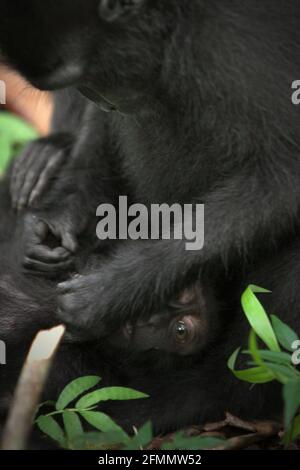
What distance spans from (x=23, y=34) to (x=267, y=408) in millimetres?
1590

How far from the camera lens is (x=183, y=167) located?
149 inches

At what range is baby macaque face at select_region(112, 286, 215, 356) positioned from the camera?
12.3 feet

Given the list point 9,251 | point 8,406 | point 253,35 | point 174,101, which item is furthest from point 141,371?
point 253,35

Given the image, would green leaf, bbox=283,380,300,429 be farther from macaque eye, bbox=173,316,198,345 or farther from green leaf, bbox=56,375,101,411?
macaque eye, bbox=173,316,198,345

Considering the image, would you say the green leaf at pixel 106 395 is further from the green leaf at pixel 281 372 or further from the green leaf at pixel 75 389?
the green leaf at pixel 281 372

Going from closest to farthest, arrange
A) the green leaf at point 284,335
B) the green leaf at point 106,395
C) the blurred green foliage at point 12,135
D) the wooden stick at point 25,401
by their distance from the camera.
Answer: the wooden stick at point 25,401
the green leaf at point 284,335
the green leaf at point 106,395
the blurred green foliage at point 12,135

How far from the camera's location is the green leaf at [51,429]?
10.1 feet

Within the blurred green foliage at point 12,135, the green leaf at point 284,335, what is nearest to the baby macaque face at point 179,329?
the green leaf at point 284,335

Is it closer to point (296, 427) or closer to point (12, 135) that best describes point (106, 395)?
point (296, 427)

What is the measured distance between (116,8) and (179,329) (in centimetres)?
124

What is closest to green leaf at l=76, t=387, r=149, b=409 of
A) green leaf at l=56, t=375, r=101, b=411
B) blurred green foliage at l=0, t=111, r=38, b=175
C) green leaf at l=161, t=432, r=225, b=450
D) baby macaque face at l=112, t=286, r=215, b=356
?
green leaf at l=56, t=375, r=101, b=411

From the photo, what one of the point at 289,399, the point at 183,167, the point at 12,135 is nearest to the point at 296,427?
the point at 289,399

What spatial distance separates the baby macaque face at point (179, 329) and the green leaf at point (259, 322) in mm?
678

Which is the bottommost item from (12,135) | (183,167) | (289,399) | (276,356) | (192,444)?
(192,444)
